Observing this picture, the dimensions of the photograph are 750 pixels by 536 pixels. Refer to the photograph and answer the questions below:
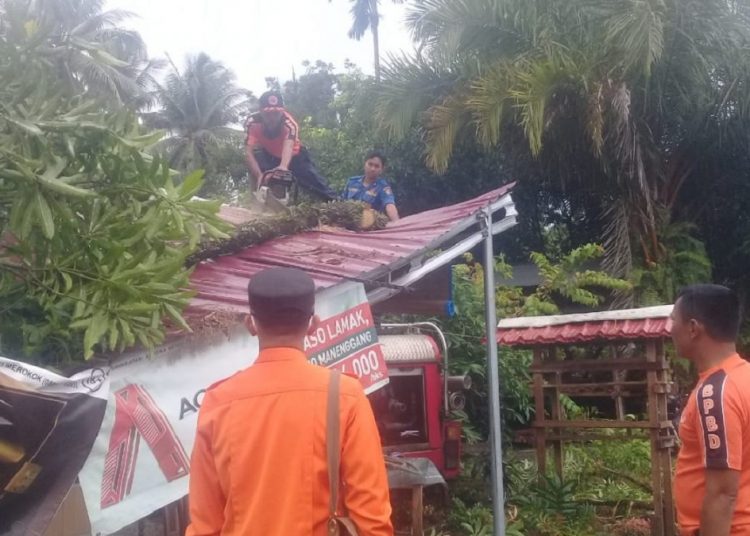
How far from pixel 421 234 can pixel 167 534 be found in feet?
6.89

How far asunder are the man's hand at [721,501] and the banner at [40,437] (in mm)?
2066

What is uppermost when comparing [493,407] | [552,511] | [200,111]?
[200,111]

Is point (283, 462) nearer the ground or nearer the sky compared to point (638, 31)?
nearer the ground

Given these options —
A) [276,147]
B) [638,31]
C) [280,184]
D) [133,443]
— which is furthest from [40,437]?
[638,31]

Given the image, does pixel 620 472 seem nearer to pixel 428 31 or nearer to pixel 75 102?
pixel 75 102

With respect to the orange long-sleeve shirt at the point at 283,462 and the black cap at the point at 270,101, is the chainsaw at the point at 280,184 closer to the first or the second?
the black cap at the point at 270,101

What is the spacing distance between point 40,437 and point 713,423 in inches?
86.1

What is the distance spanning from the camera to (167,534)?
4.61m

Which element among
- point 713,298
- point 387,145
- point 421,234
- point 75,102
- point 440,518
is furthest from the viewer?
point 387,145

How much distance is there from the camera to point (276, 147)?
278 inches

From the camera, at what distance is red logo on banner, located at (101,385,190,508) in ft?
10.5

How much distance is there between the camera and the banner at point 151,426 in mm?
3182

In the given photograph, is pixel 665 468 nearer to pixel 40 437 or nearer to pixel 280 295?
pixel 40 437

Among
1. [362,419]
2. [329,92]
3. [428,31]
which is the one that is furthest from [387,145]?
[329,92]
